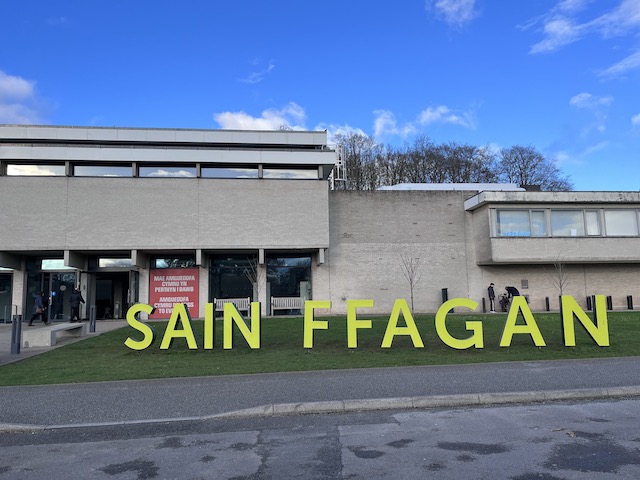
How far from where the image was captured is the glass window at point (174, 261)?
2730 cm

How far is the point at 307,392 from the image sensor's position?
27.9ft

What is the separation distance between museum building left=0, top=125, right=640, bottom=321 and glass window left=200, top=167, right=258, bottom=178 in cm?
6

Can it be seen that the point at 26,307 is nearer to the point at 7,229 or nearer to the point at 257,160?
the point at 7,229

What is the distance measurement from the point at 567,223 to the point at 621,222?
319cm

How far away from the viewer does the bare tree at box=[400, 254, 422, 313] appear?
2808cm

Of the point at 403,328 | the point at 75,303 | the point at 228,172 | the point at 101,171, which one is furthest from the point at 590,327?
the point at 101,171

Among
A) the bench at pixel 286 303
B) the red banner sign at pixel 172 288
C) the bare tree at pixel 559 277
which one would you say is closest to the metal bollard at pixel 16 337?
the red banner sign at pixel 172 288

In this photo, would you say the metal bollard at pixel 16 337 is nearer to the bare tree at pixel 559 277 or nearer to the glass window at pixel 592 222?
the bare tree at pixel 559 277

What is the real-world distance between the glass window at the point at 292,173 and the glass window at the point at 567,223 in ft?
44.9

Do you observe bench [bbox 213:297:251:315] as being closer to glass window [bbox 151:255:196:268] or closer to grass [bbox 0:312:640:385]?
glass window [bbox 151:255:196:268]

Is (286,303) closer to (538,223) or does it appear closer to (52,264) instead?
(52,264)

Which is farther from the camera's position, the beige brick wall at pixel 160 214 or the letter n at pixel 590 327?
the beige brick wall at pixel 160 214

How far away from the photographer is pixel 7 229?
79.9 feet

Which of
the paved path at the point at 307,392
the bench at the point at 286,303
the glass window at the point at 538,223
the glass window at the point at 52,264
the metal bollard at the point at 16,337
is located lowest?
the paved path at the point at 307,392
